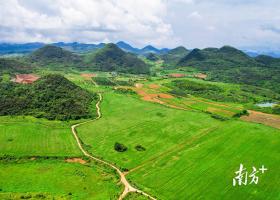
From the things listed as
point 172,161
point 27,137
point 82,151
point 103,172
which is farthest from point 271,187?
point 27,137

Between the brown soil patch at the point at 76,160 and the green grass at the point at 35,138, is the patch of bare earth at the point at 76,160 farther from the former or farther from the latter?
the green grass at the point at 35,138

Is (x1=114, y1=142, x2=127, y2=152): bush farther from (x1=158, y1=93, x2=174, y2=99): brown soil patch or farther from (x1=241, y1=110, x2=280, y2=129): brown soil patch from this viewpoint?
(x1=158, y1=93, x2=174, y2=99): brown soil patch

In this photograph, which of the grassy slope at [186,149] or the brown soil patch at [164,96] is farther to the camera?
the brown soil patch at [164,96]

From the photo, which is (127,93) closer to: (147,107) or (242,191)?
(147,107)

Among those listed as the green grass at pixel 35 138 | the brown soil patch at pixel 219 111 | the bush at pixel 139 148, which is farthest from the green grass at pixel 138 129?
the brown soil patch at pixel 219 111

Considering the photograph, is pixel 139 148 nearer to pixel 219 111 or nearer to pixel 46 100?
pixel 46 100

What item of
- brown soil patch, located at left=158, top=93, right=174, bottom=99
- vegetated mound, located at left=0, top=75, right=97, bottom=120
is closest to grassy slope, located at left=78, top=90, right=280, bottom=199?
vegetated mound, located at left=0, top=75, right=97, bottom=120
